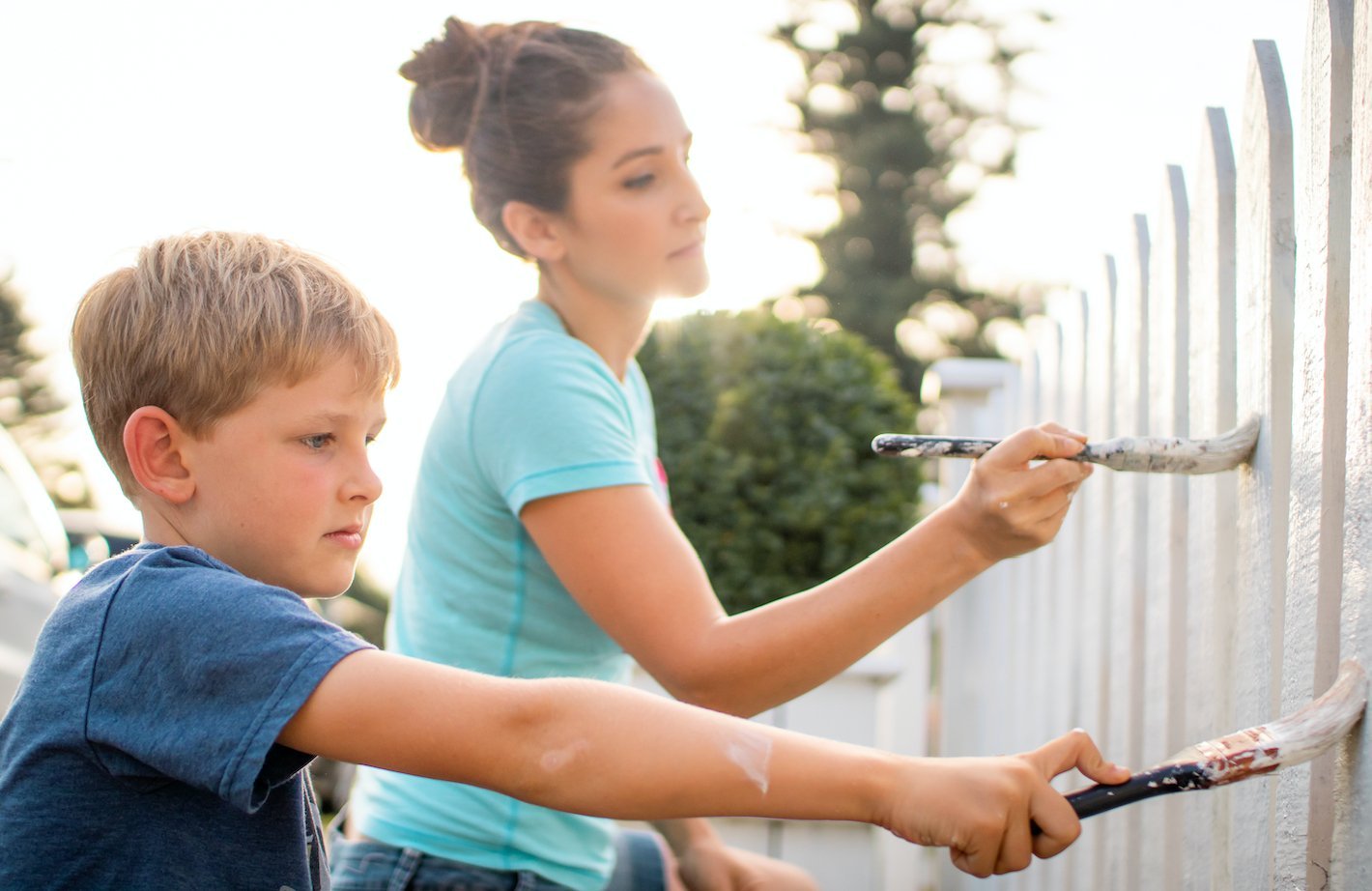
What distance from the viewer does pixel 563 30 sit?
2.27m

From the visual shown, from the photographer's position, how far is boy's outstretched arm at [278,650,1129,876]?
3.85 feet

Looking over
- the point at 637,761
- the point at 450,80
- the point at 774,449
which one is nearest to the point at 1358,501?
the point at 637,761

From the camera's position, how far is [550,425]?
1.81m

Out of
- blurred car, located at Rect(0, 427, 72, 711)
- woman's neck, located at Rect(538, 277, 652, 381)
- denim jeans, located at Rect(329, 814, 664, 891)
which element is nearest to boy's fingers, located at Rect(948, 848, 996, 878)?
denim jeans, located at Rect(329, 814, 664, 891)

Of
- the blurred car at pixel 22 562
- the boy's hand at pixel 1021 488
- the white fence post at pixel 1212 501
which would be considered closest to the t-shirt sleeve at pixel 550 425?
the boy's hand at pixel 1021 488

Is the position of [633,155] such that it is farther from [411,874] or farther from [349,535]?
[411,874]

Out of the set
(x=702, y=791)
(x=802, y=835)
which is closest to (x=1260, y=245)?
(x=702, y=791)

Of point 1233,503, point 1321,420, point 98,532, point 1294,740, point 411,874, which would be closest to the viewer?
point 1294,740

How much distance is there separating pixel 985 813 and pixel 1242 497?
2.27 feet

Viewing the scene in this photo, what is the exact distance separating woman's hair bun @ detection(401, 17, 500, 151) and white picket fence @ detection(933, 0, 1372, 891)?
46.9 inches

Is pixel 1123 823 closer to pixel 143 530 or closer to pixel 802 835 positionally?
pixel 143 530

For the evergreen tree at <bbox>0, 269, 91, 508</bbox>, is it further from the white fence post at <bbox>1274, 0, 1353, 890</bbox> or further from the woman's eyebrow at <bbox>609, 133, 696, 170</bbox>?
the white fence post at <bbox>1274, 0, 1353, 890</bbox>

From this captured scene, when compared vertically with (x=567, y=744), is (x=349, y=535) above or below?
above

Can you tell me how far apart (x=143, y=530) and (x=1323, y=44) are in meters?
1.37
